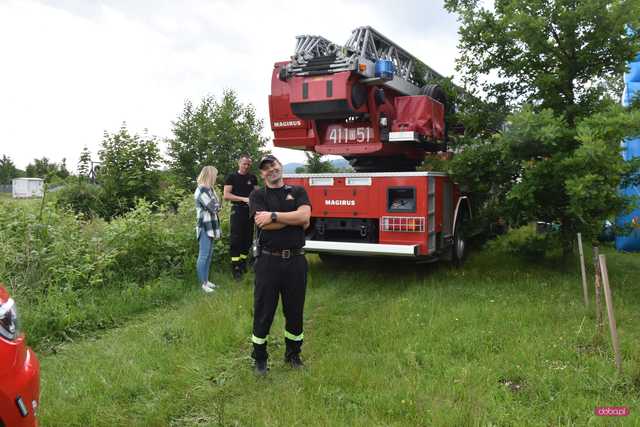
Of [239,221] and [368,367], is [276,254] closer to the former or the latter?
[368,367]

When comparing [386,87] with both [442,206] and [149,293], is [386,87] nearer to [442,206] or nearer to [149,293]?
[442,206]

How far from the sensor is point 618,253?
999 centimetres

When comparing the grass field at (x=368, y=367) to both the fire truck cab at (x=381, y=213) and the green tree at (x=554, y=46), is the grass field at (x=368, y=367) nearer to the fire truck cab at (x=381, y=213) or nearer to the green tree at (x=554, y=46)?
the fire truck cab at (x=381, y=213)

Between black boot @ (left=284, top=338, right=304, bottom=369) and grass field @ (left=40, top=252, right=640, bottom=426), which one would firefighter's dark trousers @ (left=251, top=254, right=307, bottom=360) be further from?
grass field @ (left=40, top=252, right=640, bottom=426)

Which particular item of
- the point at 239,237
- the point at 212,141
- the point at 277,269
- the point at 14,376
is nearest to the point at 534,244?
the point at 239,237

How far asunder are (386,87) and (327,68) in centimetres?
113

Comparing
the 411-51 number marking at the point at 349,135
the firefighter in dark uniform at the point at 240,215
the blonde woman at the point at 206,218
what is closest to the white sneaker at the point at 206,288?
the blonde woman at the point at 206,218

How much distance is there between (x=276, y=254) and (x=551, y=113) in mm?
4302

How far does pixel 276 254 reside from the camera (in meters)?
4.12

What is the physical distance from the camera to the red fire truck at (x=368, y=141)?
677 cm

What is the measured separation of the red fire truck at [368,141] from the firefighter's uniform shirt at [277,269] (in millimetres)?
2577

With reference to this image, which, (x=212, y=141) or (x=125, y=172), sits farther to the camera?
(x=212, y=141)

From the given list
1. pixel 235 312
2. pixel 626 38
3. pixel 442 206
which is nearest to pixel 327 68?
pixel 442 206

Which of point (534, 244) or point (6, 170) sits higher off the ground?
point (6, 170)
